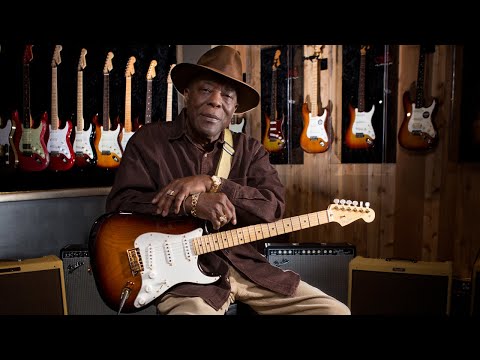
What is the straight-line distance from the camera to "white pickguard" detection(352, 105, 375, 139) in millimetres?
2734

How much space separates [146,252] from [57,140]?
5.08 ft

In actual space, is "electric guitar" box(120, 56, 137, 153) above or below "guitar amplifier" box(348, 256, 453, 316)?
above

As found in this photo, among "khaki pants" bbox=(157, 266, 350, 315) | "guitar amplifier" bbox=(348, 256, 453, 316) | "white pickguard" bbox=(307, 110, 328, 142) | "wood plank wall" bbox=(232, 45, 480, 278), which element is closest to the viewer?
"khaki pants" bbox=(157, 266, 350, 315)

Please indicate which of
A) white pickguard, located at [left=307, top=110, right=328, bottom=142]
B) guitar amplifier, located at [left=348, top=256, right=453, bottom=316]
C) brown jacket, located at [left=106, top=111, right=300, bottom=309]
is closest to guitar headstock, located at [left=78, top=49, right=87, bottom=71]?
brown jacket, located at [left=106, top=111, right=300, bottom=309]

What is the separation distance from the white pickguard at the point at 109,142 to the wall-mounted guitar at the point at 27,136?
399 millimetres

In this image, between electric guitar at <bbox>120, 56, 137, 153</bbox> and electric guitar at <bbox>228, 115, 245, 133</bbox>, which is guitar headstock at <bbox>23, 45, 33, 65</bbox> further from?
electric guitar at <bbox>228, 115, 245, 133</bbox>

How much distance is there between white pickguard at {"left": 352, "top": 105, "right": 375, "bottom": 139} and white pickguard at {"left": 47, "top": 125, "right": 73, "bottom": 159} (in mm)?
2001

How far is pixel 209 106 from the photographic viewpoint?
5.81 feet

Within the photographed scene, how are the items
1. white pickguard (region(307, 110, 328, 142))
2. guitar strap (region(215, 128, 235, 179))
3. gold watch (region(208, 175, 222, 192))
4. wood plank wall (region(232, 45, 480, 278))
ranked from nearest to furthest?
gold watch (region(208, 175, 222, 192))
guitar strap (region(215, 128, 235, 179))
wood plank wall (region(232, 45, 480, 278))
white pickguard (region(307, 110, 328, 142))

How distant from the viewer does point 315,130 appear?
286 cm

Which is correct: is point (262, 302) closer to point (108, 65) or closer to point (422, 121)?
point (422, 121)

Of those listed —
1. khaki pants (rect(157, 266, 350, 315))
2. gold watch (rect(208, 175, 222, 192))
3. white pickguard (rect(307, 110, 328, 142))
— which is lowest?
khaki pants (rect(157, 266, 350, 315))
